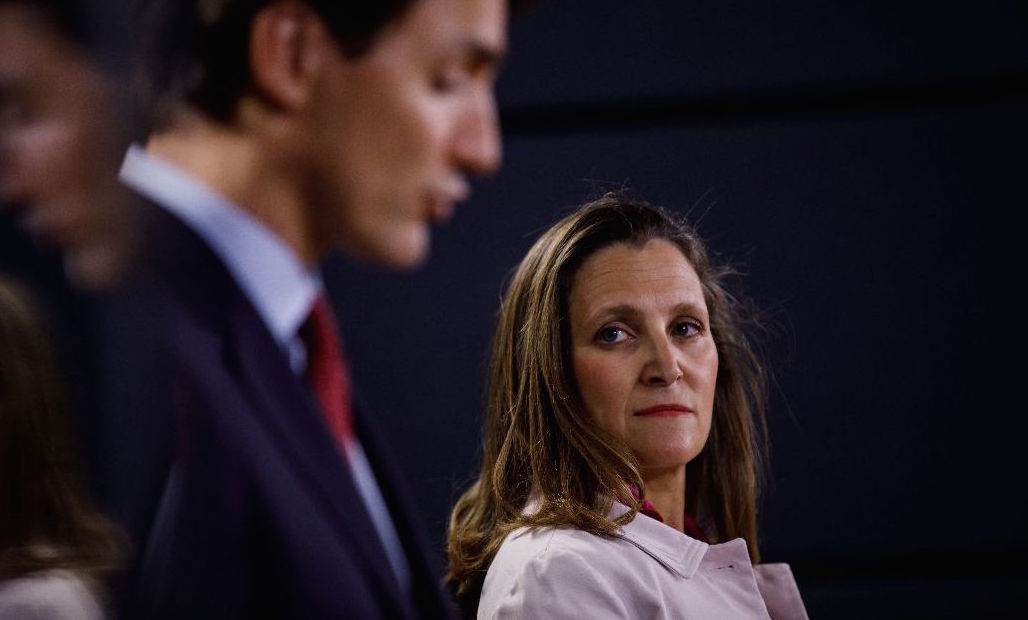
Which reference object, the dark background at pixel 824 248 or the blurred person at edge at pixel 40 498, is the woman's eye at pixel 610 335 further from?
the blurred person at edge at pixel 40 498

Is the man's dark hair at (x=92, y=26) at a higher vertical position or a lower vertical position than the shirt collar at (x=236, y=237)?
higher

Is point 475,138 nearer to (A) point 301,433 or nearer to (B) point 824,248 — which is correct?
(A) point 301,433

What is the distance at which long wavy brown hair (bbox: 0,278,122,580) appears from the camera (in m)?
0.31

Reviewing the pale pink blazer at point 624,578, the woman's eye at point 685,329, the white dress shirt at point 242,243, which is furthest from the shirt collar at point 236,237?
the woman's eye at point 685,329

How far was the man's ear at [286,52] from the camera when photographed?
1.09ft

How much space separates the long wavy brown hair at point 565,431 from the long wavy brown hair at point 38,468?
21.4 inches

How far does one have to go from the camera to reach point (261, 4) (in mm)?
330

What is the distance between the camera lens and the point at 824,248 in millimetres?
1135

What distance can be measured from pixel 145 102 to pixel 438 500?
0.86 m

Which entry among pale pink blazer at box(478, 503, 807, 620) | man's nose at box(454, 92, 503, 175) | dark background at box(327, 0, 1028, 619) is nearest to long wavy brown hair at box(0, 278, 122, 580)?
man's nose at box(454, 92, 503, 175)

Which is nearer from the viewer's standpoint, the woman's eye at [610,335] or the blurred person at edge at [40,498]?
the blurred person at edge at [40,498]

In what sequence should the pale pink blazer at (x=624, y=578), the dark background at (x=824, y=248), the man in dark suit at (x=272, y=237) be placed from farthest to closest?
1. the dark background at (x=824, y=248)
2. the pale pink blazer at (x=624, y=578)
3. the man in dark suit at (x=272, y=237)

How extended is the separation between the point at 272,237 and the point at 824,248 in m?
0.88

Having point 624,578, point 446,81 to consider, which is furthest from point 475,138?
point 624,578
